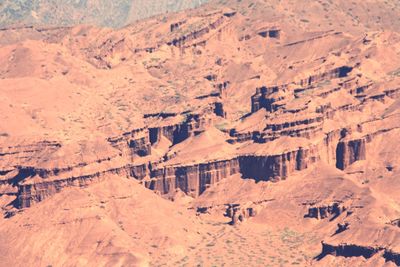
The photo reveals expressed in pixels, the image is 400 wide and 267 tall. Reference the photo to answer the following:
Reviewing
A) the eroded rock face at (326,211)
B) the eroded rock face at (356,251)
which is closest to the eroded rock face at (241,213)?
the eroded rock face at (326,211)

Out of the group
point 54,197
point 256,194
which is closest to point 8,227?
point 54,197

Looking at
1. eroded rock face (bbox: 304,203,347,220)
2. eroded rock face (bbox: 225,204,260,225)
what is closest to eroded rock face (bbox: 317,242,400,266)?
eroded rock face (bbox: 304,203,347,220)

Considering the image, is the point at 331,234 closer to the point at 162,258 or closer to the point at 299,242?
the point at 299,242

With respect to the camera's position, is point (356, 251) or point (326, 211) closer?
point (356, 251)

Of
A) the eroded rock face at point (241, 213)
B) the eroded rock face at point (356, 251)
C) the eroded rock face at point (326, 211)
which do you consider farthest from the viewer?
the eroded rock face at point (241, 213)

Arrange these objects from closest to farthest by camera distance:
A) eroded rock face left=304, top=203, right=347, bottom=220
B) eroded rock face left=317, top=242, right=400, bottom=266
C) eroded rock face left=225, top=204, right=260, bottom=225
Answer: eroded rock face left=317, top=242, right=400, bottom=266, eroded rock face left=304, top=203, right=347, bottom=220, eroded rock face left=225, top=204, right=260, bottom=225

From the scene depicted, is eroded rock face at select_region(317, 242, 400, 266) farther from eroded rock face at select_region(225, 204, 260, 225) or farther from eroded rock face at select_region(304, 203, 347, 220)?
eroded rock face at select_region(225, 204, 260, 225)

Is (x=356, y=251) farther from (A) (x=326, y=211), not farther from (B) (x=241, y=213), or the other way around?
(B) (x=241, y=213)

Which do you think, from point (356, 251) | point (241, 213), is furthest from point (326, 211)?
point (356, 251)

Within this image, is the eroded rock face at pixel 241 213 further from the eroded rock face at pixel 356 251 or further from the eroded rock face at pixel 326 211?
the eroded rock face at pixel 356 251

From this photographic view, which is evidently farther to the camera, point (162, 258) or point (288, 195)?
point (288, 195)

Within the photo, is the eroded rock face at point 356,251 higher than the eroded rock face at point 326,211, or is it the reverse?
the eroded rock face at point 326,211
